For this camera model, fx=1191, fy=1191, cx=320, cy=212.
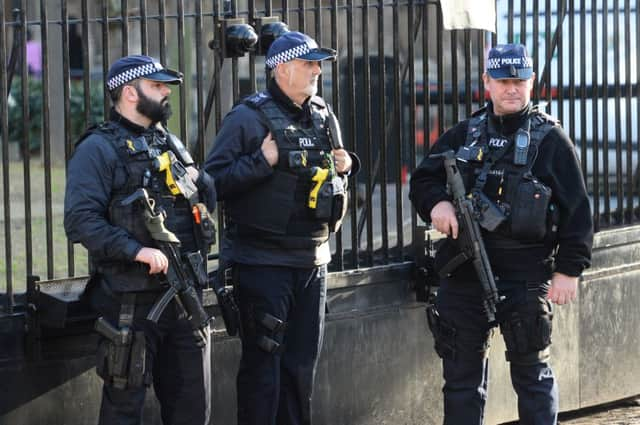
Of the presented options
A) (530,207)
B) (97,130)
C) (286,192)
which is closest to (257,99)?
(286,192)

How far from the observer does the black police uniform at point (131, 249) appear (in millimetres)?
4480

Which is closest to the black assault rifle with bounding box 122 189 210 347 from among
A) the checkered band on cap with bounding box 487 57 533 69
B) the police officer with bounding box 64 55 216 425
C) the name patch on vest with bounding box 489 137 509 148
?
the police officer with bounding box 64 55 216 425

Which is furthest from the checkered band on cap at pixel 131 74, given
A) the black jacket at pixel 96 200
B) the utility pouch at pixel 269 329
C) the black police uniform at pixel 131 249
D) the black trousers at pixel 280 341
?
the utility pouch at pixel 269 329

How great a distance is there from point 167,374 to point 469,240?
4.68 ft

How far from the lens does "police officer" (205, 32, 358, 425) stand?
5125 millimetres

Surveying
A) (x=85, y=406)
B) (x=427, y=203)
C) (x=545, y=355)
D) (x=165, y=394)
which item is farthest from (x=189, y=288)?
(x=545, y=355)

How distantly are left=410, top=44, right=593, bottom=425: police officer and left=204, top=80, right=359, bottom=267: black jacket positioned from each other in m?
0.68

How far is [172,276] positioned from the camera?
4.60 meters

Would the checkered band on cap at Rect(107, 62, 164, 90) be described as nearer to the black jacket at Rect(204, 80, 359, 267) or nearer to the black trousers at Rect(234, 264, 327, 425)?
the black jacket at Rect(204, 80, 359, 267)

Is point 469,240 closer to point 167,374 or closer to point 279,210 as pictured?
point 279,210

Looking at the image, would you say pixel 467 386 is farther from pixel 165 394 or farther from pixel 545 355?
pixel 165 394

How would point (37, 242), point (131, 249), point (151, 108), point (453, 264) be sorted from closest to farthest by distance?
point (131, 249) → point (151, 108) → point (453, 264) → point (37, 242)

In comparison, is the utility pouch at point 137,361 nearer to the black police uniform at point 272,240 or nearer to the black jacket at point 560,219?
the black police uniform at point 272,240

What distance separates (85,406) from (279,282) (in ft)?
3.29
